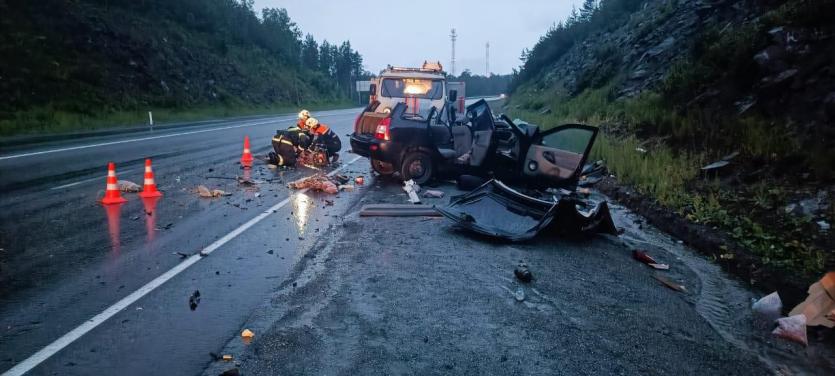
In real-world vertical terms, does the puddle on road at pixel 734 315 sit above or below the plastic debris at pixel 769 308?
below

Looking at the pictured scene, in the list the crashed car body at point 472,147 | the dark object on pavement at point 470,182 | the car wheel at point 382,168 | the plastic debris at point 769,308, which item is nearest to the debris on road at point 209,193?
the crashed car body at point 472,147

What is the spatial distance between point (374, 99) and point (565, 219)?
9.10 meters

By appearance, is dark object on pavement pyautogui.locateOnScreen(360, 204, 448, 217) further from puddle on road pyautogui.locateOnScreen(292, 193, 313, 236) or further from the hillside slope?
the hillside slope

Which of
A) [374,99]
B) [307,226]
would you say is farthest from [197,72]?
[307,226]

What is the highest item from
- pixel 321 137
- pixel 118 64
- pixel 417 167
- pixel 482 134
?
pixel 118 64

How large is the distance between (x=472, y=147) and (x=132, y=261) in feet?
21.1

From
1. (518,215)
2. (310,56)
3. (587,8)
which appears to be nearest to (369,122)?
(518,215)

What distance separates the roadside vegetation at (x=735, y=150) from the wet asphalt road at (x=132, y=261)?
5.24 m

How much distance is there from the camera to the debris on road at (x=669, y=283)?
5301mm

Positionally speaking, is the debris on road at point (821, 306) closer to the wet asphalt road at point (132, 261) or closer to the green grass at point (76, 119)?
the wet asphalt road at point (132, 261)

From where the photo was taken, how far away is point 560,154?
29.2ft

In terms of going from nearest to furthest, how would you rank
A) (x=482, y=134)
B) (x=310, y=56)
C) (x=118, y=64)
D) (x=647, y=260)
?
(x=647, y=260), (x=482, y=134), (x=118, y=64), (x=310, y=56)

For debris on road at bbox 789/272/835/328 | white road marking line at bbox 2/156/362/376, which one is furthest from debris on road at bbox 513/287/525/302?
white road marking line at bbox 2/156/362/376

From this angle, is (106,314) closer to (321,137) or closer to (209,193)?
(209,193)
